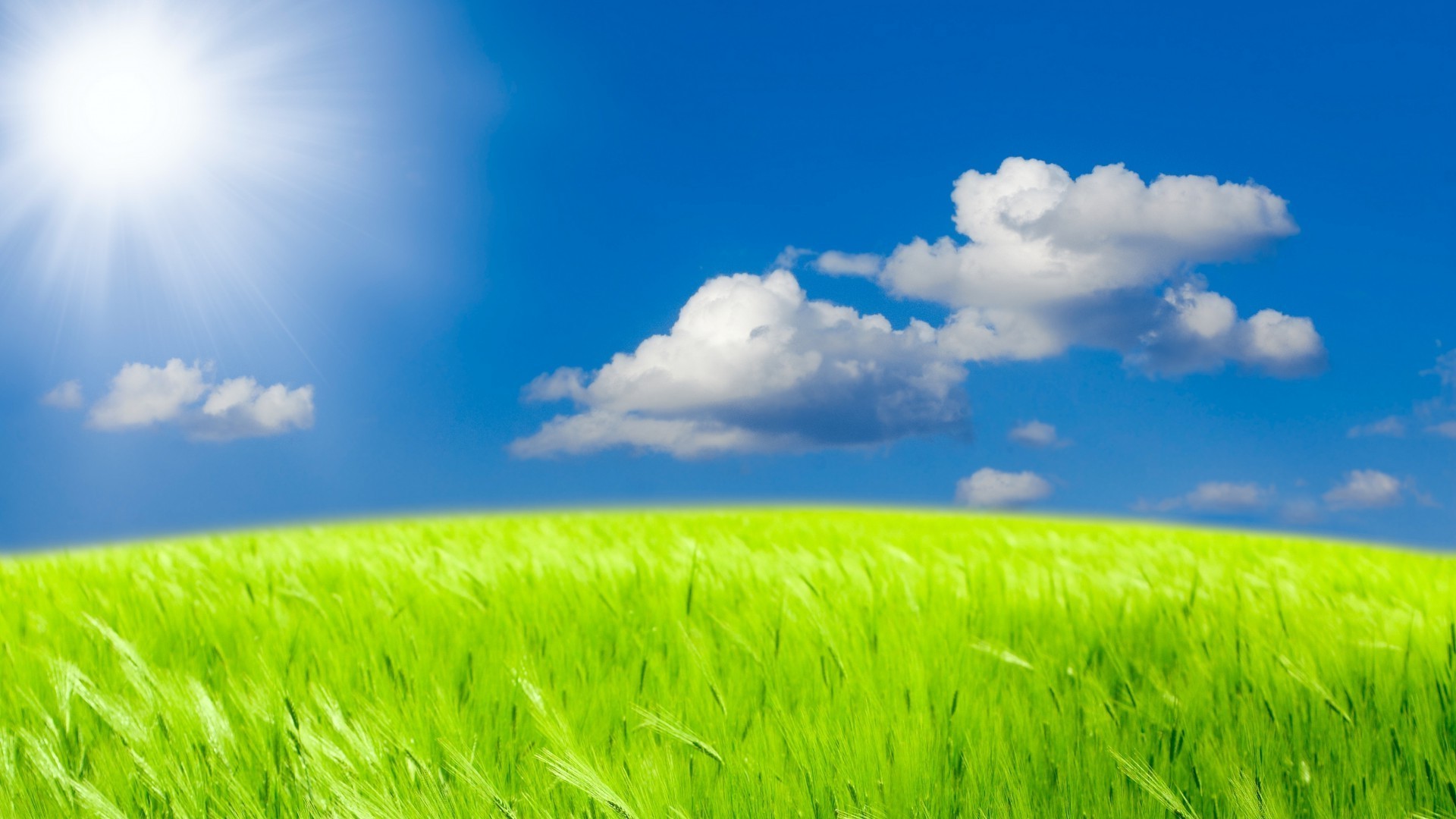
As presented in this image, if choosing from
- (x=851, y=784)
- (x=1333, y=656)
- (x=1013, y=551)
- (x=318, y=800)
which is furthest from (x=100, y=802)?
(x=1013, y=551)

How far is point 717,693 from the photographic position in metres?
2.05

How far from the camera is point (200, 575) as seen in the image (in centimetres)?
400

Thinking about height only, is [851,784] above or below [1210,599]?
below

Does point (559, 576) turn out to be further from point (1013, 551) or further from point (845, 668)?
point (1013, 551)

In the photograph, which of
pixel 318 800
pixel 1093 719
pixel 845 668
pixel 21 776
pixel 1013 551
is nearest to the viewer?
pixel 318 800

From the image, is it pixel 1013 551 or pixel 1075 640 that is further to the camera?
pixel 1013 551

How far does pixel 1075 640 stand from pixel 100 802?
233cm

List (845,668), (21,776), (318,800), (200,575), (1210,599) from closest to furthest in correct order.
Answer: (318,800)
(21,776)
(845,668)
(1210,599)
(200,575)

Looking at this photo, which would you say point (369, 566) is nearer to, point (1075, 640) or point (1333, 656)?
point (1075, 640)

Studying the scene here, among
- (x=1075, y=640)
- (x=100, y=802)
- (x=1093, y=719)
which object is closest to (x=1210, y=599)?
(x=1075, y=640)

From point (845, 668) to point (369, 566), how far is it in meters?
2.16

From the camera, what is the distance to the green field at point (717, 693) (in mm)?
1655

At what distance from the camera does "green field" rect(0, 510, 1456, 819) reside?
1.66m

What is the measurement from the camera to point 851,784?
63.6 inches
